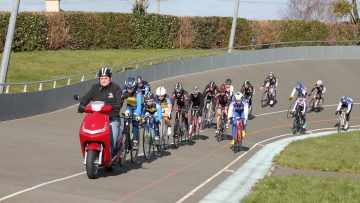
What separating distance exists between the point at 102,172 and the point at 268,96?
22.5 metres

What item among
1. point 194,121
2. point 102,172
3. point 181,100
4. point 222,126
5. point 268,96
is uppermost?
point 181,100

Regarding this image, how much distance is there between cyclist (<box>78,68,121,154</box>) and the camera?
12.3 meters

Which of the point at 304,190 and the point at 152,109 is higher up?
the point at 152,109

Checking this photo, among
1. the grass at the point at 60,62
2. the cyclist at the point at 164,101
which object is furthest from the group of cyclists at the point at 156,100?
the grass at the point at 60,62

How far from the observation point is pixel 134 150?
1448 centimetres

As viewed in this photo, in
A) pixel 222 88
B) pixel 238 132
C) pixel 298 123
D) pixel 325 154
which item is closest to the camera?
pixel 238 132

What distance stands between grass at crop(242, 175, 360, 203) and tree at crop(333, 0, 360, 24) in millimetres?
61539

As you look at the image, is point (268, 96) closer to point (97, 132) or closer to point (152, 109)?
point (152, 109)

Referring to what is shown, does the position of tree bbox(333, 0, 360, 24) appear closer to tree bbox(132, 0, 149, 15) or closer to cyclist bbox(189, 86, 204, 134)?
tree bbox(132, 0, 149, 15)

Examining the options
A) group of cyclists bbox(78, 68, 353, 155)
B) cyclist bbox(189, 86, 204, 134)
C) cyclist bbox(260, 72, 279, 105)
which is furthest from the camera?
cyclist bbox(260, 72, 279, 105)

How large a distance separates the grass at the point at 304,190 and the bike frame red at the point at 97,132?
8.74 ft

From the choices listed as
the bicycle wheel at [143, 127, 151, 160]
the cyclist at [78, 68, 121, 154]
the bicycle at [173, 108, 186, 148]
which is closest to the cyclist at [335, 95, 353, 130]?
the bicycle at [173, 108, 186, 148]

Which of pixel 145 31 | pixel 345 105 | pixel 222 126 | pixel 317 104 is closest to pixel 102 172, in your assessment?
pixel 222 126

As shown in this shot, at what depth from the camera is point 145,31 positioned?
5422 centimetres
